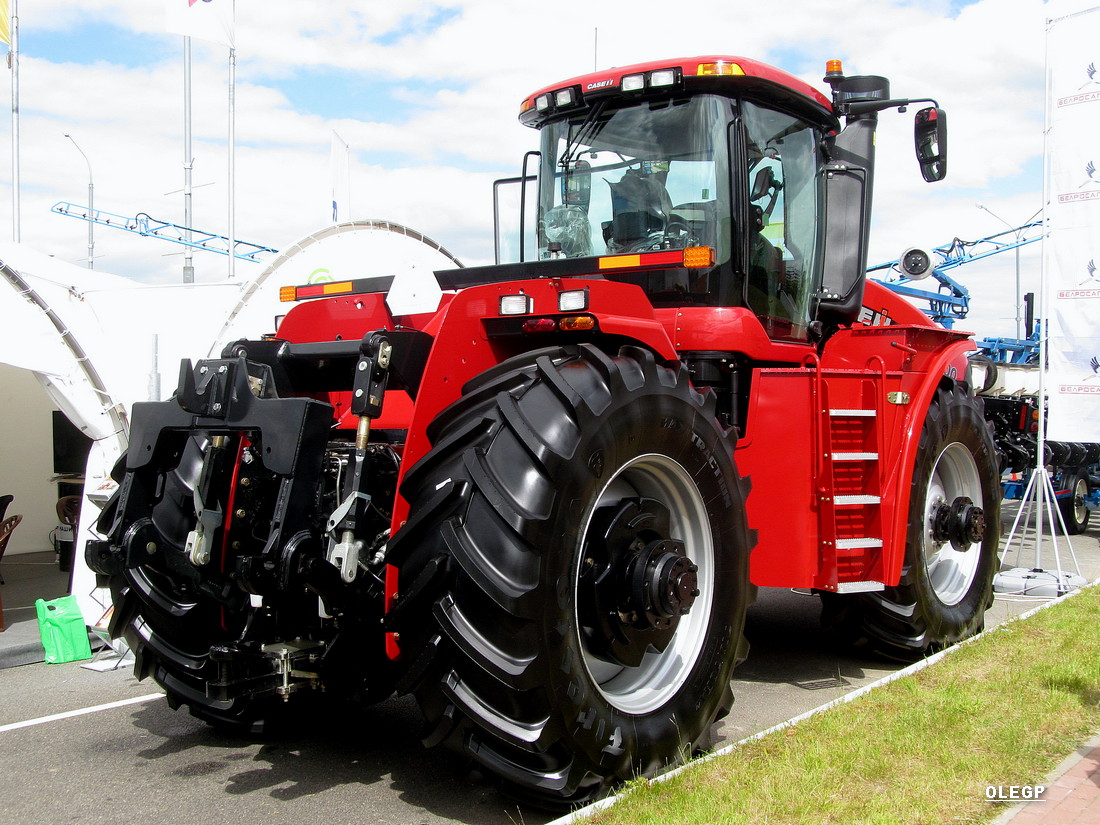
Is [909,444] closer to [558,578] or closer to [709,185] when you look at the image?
[709,185]

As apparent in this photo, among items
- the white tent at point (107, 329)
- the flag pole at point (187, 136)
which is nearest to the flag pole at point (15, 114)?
the flag pole at point (187, 136)

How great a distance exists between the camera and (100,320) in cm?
826

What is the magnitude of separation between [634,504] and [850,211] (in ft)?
9.87

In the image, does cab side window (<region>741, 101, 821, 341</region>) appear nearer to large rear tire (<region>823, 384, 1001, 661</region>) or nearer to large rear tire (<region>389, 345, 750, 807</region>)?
→ large rear tire (<region>823, 384, 1001, 661</region>)

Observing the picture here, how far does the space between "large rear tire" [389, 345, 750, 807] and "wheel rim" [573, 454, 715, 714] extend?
0.01m

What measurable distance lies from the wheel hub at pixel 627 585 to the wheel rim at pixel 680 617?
3 cm

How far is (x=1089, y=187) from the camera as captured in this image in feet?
28.7

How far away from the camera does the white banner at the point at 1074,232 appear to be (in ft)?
28.6

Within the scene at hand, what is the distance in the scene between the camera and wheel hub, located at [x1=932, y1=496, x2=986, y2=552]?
20.6 ft

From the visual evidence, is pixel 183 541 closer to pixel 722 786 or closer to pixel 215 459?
pixel 215 459

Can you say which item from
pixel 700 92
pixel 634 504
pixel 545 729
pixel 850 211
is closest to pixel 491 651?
pixel 545 729

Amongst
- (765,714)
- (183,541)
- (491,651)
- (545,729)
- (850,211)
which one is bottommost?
(765,714)

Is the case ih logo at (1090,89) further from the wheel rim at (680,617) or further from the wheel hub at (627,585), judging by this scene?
the wheel hub at (627,585)

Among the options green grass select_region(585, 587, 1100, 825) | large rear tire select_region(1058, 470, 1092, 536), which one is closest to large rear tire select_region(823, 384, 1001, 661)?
green grass select_region(585, 587, 1100, 825)
